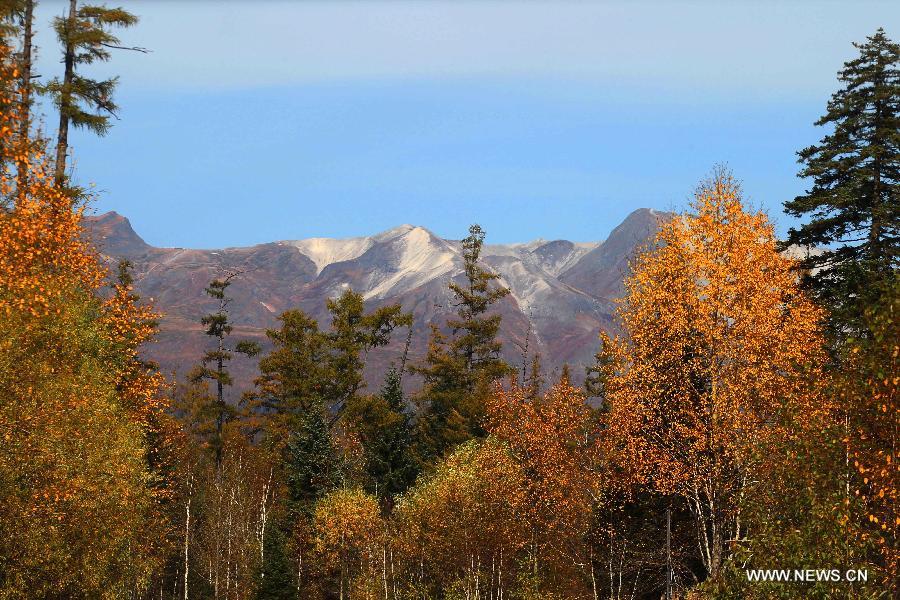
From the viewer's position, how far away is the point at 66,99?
34438 millimetres

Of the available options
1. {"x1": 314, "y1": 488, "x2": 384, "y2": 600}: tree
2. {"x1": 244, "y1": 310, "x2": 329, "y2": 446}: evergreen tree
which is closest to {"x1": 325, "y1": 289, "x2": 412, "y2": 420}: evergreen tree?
{"x1": 244, "y1": 310, "x2": 329, "y2": 446}: evergreen tree

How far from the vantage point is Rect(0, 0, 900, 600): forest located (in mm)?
17391

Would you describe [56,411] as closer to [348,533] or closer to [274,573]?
[274,573]

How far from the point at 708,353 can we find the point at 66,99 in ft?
90.0

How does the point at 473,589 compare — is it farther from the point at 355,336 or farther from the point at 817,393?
the point at 355,336

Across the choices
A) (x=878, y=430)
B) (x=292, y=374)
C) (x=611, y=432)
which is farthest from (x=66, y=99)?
(x=292, y=374)

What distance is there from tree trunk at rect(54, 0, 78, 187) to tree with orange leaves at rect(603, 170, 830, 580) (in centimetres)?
2358

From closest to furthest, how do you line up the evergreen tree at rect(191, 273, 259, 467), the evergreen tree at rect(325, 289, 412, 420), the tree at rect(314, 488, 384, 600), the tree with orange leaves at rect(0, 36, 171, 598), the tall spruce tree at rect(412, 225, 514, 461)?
1. the tree with orange leaves at rect(0, 36, 171, 598)
2. the tree at rect(314, 488, 384, 600)
3. the evergreen tree at rect(191, 273, 259, 467)
4. the tall spruce tree at rect(412, 225, 514, 461)
5. the evergreen tree at rect(325, 289, 412, 420)

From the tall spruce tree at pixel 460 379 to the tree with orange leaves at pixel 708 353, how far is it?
1463 inches

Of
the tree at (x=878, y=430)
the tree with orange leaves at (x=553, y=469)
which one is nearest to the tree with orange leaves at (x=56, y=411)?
the tree with orange leaves at (x=553, y=469)

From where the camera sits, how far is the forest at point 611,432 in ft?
57.1

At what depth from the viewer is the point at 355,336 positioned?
7250 cm

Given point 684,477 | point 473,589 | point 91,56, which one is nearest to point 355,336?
point 473,589

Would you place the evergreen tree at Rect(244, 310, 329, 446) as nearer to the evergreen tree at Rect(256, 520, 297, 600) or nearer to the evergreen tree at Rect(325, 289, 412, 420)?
the evergreen tree at Rect(325, 289, 412, 420)
